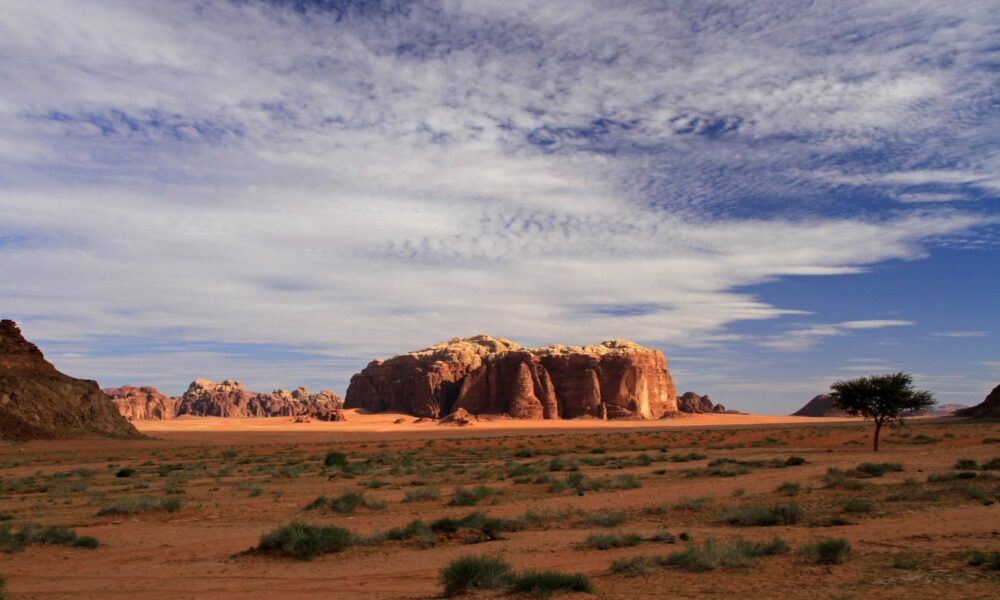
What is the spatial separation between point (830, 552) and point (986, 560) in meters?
1.95

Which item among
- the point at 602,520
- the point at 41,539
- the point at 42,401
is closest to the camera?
the point at 41,539

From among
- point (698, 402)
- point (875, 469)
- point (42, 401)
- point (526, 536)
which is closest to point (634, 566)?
point (526, 536)

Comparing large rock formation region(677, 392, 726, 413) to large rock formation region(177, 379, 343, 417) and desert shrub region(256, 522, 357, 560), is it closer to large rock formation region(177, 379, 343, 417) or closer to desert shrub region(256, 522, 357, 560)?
large rock formation region(177, 379, 343, 417)

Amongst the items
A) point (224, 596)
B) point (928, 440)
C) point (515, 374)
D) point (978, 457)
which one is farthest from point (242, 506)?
point (515, 374)

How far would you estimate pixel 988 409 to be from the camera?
9325 cm

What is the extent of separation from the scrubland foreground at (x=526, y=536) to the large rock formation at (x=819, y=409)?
502 ft

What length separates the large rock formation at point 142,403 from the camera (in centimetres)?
16025

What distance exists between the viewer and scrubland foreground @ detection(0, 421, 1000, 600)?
926 cm


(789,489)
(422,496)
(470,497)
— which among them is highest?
(789,489)

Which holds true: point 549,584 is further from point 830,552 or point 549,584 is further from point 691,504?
point 691,504

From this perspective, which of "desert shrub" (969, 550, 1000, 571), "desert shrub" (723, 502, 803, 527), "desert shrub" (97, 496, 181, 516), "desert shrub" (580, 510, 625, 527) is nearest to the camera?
"desert shrub" (969, 550, 1000, 571)

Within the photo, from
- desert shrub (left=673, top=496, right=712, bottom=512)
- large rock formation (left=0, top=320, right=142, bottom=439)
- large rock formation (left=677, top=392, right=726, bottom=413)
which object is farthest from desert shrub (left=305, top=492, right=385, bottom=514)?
large rock formation (left=677, top=392, right=726, bottom=413)

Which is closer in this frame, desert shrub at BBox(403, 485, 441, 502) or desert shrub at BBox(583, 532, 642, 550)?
desert shrub at BBox(583, 532, 642, 550)

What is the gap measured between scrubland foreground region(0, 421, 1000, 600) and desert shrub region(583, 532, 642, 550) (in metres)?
0.04
